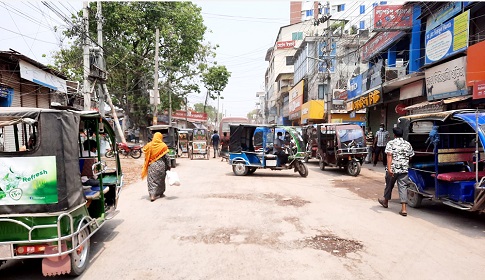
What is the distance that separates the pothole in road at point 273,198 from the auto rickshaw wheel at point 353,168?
5.41 metres

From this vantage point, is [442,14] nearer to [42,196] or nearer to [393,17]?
[393,17]

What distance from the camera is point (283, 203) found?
7598 mm

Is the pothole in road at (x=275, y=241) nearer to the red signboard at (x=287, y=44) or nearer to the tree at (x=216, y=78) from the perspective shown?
the tree at (x=216, y=78)

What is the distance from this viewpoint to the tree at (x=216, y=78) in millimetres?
29000

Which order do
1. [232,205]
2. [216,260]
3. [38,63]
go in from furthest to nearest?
[38,63], [232,205], [216,260]

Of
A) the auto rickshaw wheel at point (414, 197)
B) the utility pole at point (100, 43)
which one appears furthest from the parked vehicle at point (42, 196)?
the utility pole at point (100, 43)

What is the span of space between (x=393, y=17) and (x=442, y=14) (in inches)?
188

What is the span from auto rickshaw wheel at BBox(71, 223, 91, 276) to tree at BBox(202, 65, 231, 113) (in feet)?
84.5

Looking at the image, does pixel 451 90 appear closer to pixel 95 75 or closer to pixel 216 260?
pixel 216 260

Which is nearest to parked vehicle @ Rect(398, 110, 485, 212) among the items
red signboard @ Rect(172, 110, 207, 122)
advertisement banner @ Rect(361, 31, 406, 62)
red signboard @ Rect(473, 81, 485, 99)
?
red signboard @ Rect(473, 81, 485, 99)

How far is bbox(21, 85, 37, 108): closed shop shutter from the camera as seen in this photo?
13088mm

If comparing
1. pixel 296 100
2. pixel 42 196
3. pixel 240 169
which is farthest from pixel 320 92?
pixel 42 196

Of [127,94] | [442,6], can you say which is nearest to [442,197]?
[442,6]

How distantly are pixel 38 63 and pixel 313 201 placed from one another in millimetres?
11516
